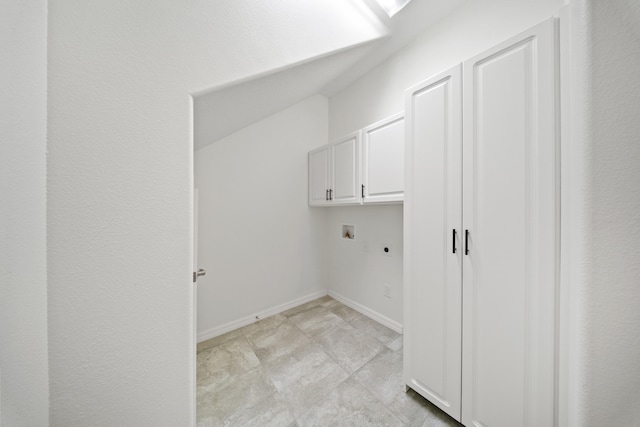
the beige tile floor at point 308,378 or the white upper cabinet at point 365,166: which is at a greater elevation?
the white upper cabinet at point 365,166

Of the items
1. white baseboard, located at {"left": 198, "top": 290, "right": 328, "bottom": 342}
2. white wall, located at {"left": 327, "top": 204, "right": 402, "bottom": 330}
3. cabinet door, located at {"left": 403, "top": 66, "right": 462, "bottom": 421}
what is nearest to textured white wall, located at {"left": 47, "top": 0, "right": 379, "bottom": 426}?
cabinet door, located at {"left": 403, "top": 66, "right": 462, "bottom": 421}

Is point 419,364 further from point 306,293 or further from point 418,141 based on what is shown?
point 306,293

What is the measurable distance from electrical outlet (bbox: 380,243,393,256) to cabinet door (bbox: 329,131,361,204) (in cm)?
61

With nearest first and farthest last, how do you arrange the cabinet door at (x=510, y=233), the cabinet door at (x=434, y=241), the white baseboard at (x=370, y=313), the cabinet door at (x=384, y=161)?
the cabinet door at (x=510, y=233)
the cabinet door at (x=434, y=241)
the cabinet door at (x=384, y=161)
the white baseboard at (x=370, y=313)

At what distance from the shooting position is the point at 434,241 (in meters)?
1.20

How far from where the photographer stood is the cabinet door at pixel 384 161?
1.61 metres

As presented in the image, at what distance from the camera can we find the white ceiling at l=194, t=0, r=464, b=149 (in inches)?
36.8

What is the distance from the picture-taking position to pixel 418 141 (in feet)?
4.17

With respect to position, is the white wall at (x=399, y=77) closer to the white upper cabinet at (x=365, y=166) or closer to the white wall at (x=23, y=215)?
the white upper cabinet at (x=365, y=166)

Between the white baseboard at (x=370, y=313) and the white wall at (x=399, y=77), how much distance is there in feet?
0.17

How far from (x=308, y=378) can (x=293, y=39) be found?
2.18 meters

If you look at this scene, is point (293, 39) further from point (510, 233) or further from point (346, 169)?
point (510, 233)

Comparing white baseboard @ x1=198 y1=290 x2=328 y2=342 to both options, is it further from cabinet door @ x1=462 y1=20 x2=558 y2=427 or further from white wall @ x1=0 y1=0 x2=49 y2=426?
cabinet door @ x1=462 y1=20 x2=558 y2=427

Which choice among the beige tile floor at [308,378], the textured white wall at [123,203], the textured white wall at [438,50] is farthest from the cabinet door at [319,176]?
the textured white wall at [123,203]
